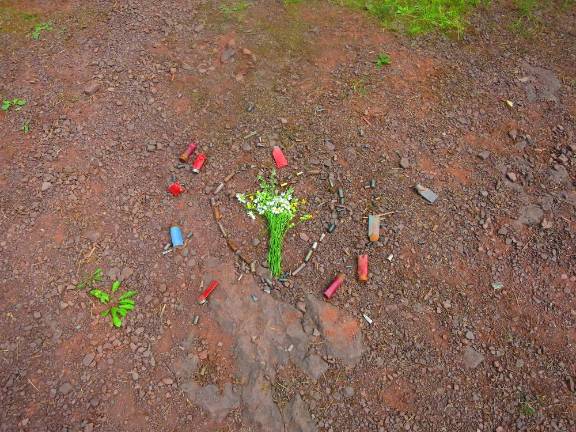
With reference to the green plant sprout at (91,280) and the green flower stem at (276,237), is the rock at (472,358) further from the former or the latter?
the green plant sprout at (91,280)

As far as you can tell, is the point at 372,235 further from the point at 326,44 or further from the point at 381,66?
the point at 326,44

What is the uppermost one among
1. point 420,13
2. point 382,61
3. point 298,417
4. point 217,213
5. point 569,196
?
point 420,13

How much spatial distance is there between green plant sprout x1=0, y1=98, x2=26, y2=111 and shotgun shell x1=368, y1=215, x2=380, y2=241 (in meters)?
4.18

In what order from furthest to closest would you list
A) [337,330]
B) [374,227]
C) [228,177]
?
[228,177] → [374,227] → [337,330]

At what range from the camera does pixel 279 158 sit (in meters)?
4.94

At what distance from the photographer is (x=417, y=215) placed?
4.67 metres

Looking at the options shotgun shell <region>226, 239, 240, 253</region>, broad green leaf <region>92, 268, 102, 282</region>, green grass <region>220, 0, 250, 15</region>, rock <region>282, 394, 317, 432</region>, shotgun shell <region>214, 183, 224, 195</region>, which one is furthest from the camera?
green grass <region>220, 0, 250, 15</region>

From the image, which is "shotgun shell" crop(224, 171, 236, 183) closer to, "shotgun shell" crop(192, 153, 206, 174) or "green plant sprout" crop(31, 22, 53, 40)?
"shotgun shell" crop(192, 153, 206, 174)

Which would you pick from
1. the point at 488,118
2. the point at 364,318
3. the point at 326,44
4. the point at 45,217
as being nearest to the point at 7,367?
the point at 45,217

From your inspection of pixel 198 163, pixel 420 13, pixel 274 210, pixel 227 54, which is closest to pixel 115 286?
pixel 198 163

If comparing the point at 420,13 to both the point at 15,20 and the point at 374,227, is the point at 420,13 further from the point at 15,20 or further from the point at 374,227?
the point at 15,20

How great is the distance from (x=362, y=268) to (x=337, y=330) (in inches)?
24.2

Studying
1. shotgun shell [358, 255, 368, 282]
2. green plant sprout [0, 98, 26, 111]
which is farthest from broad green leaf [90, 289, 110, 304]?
green plant sprout [0, 98, 26, 111]

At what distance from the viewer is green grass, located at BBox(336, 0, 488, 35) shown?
6.25 meters
